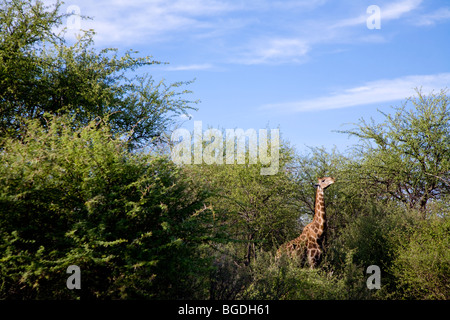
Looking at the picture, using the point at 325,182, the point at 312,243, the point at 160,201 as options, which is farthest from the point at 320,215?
the point at 160,201

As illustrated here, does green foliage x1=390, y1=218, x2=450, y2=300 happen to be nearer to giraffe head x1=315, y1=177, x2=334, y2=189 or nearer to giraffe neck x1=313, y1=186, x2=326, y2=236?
giraffe neck x1=313, y1=186, x2=326, y2=236

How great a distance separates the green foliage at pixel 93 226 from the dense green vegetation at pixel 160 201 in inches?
1.3

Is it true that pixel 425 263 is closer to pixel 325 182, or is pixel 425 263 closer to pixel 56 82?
pixel 325 182

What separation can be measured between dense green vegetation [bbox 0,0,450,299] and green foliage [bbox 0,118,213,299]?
32 mm

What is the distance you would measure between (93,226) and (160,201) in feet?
4.76

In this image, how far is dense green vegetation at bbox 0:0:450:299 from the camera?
8680mm

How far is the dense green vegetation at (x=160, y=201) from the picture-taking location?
8680mm

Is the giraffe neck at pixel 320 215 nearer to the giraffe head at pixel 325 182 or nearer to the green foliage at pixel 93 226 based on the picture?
the giraffe head at pixel 325 182

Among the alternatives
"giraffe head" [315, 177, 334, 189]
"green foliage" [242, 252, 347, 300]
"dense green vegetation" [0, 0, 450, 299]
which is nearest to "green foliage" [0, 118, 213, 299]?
"dense green vegetation" [0, 0, 450, 299]

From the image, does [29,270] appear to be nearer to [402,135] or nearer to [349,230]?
[349,230]

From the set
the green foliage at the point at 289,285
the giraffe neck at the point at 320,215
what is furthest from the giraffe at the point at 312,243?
the green foliage at the point at 289,285

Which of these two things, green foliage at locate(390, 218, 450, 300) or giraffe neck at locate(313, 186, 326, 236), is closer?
green foliage at locate(390, 218, 450, 300)

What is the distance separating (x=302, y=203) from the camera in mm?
24078

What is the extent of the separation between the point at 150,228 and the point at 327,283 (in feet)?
18.0
